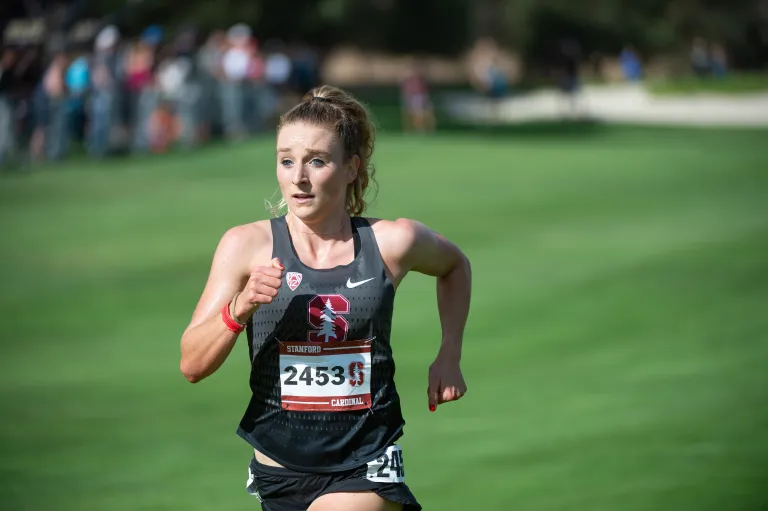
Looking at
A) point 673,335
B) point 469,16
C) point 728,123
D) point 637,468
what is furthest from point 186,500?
point 469,16

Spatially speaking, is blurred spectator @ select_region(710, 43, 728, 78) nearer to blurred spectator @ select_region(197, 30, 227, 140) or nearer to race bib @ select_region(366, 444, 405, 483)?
blurred spectator @ select_region(197, 30, 227, 140)

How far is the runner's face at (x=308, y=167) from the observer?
14.5ft

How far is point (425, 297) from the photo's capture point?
13352 millimetres

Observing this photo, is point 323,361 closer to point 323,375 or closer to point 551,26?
point 323,375

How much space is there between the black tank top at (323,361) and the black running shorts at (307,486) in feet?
0.12

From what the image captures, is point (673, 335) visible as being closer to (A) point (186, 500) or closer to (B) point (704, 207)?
(A) point (186, 500)

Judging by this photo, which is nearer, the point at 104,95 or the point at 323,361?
the point at 323,361

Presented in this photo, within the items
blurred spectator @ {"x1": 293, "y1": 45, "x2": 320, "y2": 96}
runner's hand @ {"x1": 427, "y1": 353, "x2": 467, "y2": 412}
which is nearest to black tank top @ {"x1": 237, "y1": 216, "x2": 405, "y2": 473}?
runner's hand @ {"x1": 427, "y1": 353, "x2": 467, "y2": 412}

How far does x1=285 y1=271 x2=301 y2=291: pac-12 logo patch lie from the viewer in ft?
14.5

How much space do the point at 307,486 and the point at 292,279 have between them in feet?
2.50

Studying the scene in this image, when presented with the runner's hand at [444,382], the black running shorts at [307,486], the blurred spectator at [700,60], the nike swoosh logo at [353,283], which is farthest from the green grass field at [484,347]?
the blurred spectator at [700,60]

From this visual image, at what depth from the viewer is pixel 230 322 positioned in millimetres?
4199

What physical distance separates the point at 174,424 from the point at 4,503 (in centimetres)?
181

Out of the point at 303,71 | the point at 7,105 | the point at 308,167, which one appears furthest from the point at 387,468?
the point at 303,71
